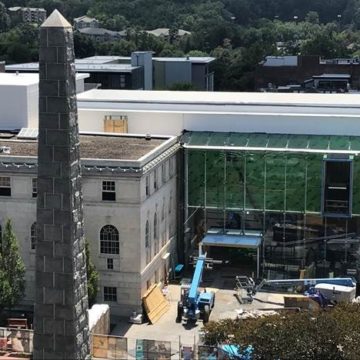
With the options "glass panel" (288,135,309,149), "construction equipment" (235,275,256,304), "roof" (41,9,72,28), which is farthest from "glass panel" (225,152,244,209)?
"roof" (41,9,72,28)

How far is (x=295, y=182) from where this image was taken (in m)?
52.5

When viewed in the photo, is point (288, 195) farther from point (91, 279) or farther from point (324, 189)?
point (91, 279)

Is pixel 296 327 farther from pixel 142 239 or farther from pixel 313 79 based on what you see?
pixel 313 79

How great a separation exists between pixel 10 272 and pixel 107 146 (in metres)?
12.1

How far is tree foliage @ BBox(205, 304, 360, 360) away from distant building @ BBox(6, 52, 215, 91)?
7969cm

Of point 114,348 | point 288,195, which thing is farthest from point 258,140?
Result: point 114,348

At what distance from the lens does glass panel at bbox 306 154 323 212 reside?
172 feet

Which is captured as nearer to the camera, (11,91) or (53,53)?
(53,53)

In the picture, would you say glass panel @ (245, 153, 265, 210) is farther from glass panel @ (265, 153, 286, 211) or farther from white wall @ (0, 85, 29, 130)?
white wall @ (0, 85, 29, 130)

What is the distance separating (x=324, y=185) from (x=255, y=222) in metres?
4.86

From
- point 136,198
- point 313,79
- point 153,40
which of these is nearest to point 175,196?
point 136,198

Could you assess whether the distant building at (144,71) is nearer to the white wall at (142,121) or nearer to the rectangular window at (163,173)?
the white wall at (142,121)

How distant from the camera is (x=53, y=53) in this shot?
23.0 metres

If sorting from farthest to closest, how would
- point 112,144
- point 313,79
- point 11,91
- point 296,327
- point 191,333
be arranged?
1. point 313,79
2. point 11,91
3. point 112,144
4. point 191,333
5. point 296,327
